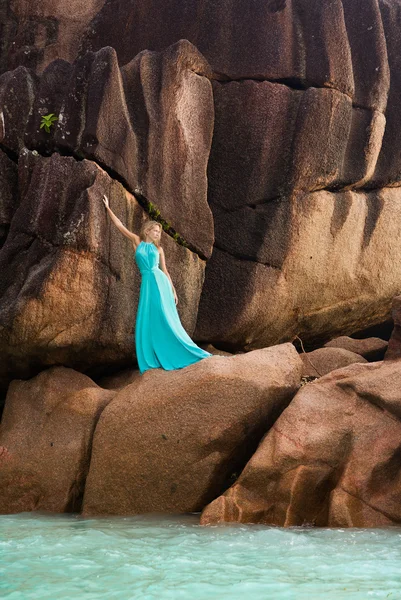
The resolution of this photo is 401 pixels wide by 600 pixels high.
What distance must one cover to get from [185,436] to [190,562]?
223 centimetres

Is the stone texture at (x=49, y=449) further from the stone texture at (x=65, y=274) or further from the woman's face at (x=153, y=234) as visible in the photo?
the woman's face at (x=153, y=234)

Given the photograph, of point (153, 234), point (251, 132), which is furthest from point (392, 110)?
point (153, 234)

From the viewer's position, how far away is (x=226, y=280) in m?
11.5

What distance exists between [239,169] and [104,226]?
258 centimetres

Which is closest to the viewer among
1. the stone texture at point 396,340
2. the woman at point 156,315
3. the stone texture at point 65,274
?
the stone texture at point 396,340

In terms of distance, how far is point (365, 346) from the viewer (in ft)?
40.7

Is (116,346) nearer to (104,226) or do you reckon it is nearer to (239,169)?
(104,226)

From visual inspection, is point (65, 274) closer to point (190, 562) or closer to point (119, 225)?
point (119, 225)

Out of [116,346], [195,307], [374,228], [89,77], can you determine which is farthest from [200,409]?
[374,228]

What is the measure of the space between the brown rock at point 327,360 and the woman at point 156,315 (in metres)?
2.12

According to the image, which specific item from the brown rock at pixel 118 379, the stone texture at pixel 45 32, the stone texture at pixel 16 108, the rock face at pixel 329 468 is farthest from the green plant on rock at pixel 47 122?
the rock face at pixel 329 468

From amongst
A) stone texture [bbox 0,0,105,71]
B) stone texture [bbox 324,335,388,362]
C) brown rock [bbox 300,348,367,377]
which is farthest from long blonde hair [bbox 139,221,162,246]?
stone texture [bbox 0,0,105,71]

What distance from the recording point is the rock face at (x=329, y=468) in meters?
7.80

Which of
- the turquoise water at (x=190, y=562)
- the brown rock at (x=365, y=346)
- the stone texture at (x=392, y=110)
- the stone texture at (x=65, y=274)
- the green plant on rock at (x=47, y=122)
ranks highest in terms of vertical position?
the stone texture at (x=392, y=110)
